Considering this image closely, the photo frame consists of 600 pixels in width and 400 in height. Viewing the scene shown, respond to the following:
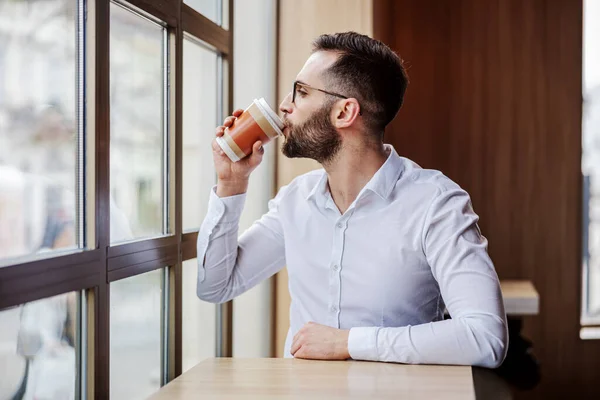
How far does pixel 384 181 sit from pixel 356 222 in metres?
0.11

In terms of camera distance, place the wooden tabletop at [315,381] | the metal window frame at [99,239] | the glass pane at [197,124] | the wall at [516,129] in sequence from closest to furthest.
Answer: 1. the wooden tabletop at [315,381]
2. the metal window frame at [99,239]
3. the glass pane at [197,124]
4. the wall at [516,129]

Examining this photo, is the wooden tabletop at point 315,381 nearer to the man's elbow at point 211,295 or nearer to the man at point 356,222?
the man at point 356,222

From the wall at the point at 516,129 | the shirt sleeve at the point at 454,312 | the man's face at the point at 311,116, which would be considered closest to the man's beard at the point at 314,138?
the man's face at the point at 311,116

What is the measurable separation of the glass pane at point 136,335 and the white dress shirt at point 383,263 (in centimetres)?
12

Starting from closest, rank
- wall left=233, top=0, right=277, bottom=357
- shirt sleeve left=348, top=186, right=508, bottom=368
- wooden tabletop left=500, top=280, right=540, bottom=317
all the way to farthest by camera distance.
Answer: shirt sleeve left=348, top=186, right=508, bottom=368, wall left=233, top=0, right=277, bottom=357, wooden tabletop left=500, top=280, right=540, bottom=317

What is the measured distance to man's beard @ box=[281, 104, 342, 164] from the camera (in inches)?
67.6

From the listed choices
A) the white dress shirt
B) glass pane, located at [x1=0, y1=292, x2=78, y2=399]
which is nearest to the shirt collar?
the white dress shirt

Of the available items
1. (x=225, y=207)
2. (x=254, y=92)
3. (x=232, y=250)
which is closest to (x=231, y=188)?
(x=225, y=207)

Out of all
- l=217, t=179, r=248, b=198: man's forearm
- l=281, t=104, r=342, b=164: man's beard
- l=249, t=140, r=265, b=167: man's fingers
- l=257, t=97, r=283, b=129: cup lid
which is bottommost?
l=217, t=179, r=248, b=198: man's forearm

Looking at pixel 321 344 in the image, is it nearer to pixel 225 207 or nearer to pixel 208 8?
pixel 225 207

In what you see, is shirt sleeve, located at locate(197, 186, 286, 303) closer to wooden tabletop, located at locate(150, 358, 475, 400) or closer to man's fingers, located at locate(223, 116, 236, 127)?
man's fingers, located at locate(223, 116, 236, 127)

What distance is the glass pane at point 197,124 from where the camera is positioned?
2119 mm

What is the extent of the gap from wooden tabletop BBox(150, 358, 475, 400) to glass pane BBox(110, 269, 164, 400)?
32 centimetres

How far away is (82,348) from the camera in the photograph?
147 cm
